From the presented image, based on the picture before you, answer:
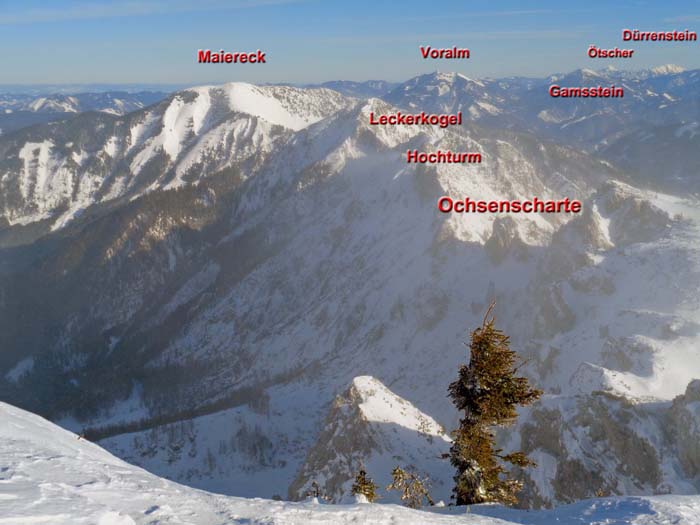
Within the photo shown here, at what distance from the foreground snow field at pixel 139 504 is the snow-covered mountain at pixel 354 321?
2765 centimetres

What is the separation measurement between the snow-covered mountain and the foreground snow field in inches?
1089

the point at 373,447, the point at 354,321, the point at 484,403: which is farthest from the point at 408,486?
the point at 354,321

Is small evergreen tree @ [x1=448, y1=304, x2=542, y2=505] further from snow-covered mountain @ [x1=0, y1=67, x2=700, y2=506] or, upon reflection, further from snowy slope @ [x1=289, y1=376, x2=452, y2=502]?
snow-covered mountain @ [x1=0, y1=67, x2=700, y2=506]

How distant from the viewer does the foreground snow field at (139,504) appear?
33.8 ft

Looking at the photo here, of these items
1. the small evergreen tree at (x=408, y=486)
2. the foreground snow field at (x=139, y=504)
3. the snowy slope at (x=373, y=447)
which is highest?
the foreground snow field at (x=139, y=504)

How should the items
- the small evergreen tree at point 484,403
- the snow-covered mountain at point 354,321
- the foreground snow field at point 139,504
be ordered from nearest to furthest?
the foreground snow field at point 139,504, the small evergreen tree at point 484,403, the snow-covered mountain at point 354,321

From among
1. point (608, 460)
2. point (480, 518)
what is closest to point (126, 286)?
point (608, 460)

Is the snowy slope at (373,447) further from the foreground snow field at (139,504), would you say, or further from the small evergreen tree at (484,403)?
the foreground snow field at (139,504)

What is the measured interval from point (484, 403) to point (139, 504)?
12.0 metres

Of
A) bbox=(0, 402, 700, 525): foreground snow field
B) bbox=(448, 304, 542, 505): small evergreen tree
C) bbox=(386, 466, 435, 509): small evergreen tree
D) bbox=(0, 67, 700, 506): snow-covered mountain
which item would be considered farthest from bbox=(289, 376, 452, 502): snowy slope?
bbox=(0, 402, 700, 525): foreground snow field

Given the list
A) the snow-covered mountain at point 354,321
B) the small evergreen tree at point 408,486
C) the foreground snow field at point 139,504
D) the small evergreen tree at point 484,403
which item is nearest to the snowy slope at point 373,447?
the snow-covered mountain at point 354,321

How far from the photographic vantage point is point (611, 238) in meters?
105

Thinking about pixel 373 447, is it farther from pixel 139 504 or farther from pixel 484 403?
pixel 139 504

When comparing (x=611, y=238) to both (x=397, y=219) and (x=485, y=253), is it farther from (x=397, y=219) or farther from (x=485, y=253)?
(x=397, y=219)
